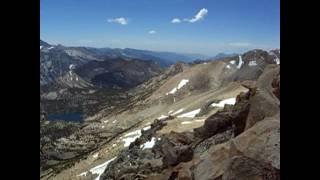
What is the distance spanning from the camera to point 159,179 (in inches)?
889

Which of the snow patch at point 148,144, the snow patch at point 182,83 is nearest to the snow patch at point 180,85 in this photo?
the snow patch at point 182,83

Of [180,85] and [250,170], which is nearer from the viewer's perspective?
[250,170]

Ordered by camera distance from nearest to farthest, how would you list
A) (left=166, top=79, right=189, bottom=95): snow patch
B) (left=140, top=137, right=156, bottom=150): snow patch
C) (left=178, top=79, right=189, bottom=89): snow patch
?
1. (left=140, top=137, right=156, bottom=150): snow patch
2. (left=166, top=79, right=189, bottom=95): snow patch
3. (left=178, top=79, right=189, bottom=89): snow patch

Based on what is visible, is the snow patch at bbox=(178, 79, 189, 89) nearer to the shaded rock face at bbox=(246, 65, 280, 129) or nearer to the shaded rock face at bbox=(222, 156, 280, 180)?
the shaded rock face at bbox=(246, 65, 280, 129)

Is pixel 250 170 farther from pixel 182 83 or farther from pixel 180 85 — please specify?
pixel 180 85

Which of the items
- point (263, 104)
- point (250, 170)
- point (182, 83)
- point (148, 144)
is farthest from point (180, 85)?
point (250, 170)

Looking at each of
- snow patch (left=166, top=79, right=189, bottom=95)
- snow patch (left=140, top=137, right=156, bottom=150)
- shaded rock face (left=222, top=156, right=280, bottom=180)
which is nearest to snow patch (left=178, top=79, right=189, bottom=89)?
snow patch (left=166, top=79, right=189, bottom=95)

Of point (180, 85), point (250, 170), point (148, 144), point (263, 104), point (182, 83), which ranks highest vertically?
point (263, 104)

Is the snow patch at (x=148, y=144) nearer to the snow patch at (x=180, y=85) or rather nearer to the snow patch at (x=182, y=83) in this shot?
the snow patch at (x=180, y=85)
